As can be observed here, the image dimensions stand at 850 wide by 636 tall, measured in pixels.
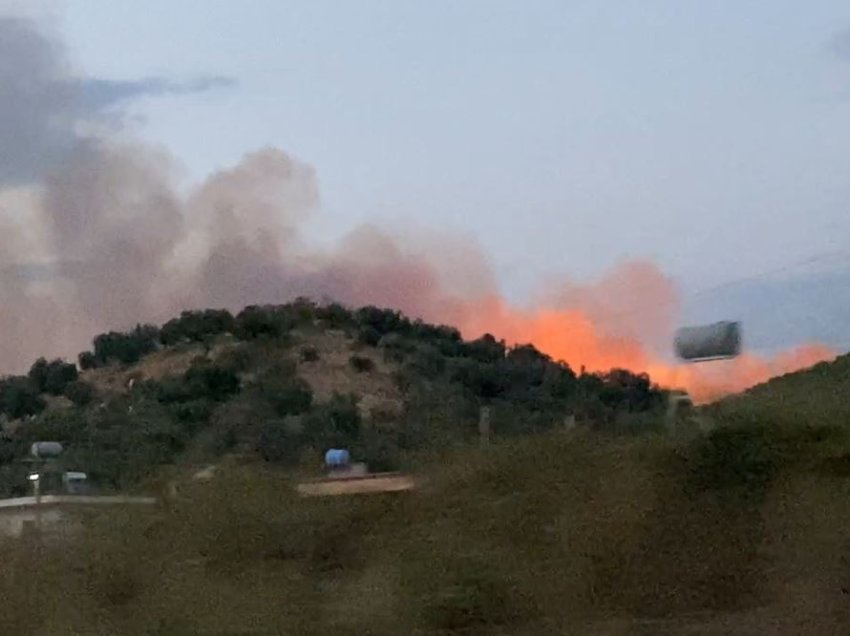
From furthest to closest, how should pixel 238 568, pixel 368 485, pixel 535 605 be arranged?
1. pixel 368 485
2. pixel 238 568
3. pixel 535 605

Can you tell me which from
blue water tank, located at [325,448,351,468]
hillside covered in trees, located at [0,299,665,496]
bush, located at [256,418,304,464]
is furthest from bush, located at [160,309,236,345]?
blue water tank, located at [325,448,351,468]

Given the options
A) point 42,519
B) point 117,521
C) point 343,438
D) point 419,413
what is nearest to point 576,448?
point 117,521

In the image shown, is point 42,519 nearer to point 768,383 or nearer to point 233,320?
point 768,383

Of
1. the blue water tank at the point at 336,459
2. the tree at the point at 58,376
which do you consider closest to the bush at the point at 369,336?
the tree at the point at 58,376

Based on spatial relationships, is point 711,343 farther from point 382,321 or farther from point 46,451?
point 382,321

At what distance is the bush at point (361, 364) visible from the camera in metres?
48.6

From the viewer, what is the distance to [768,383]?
20.2 metres

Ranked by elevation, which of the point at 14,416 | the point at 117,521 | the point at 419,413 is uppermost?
the point at 14,416

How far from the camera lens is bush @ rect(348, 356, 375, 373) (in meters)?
48.6

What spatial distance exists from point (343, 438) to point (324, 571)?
58.6 feet

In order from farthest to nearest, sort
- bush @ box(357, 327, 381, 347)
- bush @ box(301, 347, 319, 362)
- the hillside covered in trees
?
bush @ box(357, 327, 381, 347) → bush @ box(301, 347, 319, 362) → the hillside covered in trees

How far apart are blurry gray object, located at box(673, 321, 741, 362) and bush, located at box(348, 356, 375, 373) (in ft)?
94.8

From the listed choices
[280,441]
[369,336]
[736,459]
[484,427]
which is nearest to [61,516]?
[484,427]

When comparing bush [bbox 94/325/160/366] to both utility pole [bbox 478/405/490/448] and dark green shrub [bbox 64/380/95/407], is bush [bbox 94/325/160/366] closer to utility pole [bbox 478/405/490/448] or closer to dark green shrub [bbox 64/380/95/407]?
dark green shrub [bbox 64/380/95/407]
